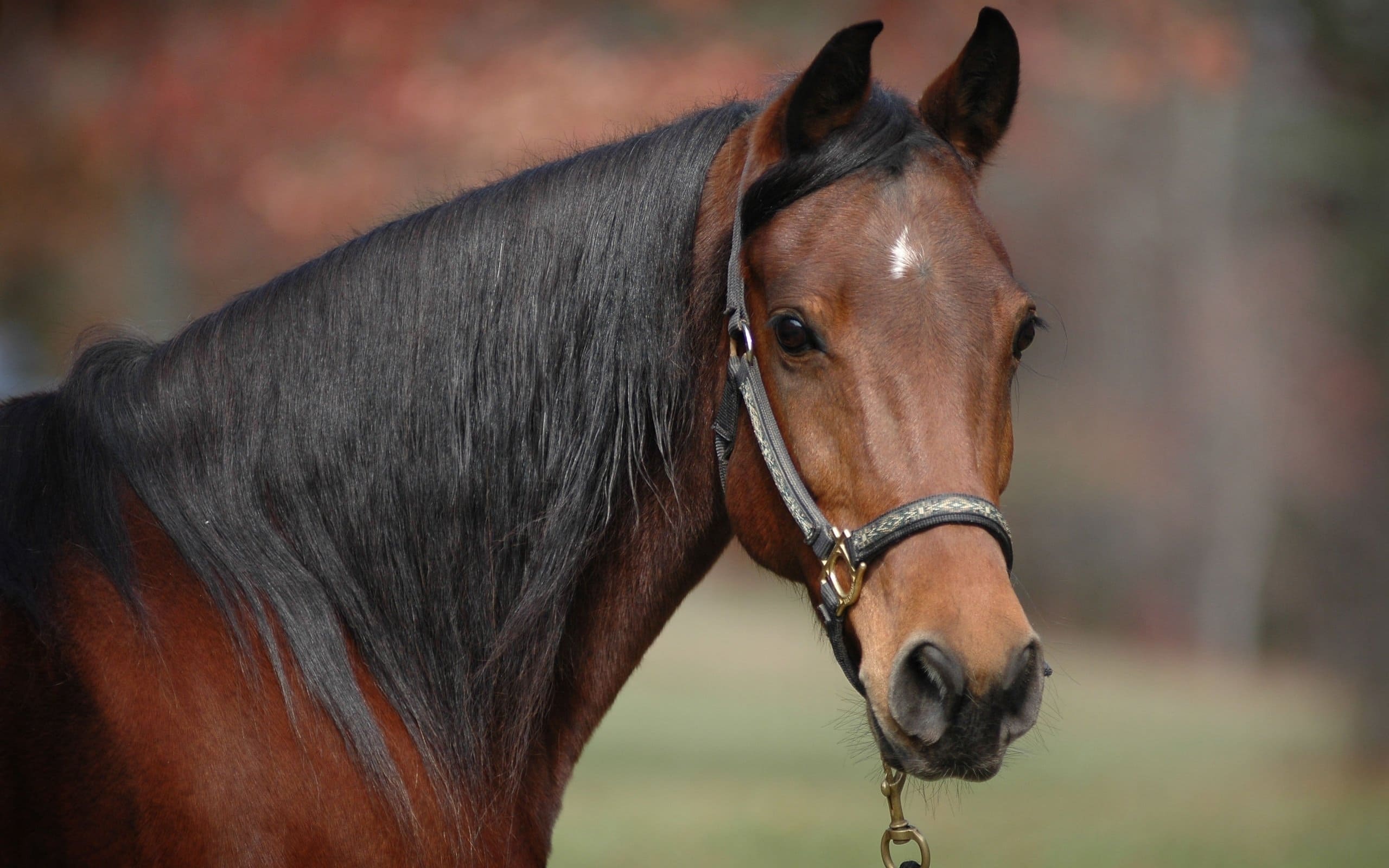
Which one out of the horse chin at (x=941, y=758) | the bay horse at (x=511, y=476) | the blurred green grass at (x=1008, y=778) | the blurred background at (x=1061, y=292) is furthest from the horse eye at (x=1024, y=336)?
the blurred background at (x=1061, y=292)

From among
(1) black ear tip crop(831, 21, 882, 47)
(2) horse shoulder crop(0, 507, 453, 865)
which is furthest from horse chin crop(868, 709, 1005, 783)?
(1) black ear tip crop(831, 21, 882, 47)

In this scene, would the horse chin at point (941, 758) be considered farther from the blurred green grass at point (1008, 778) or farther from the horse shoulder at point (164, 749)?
the blurred green grass at point (1008, 778)

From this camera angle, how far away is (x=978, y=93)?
8.86 feet

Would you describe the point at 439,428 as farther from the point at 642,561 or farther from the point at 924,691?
the point at 924,691

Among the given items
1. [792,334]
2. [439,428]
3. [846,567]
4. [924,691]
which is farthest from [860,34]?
[924,691]

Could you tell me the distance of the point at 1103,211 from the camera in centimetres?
1334

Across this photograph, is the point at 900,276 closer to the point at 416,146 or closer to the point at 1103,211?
the point at 416,146

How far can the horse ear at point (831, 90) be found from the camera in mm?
2354

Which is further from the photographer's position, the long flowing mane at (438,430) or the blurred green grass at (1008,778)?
the blurred green grass at (1008,778)

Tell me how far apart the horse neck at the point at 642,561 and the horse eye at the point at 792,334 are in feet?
0.62

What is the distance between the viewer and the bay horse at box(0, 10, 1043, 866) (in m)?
2.12

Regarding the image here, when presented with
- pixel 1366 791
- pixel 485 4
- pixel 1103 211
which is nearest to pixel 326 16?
pixel 485 4

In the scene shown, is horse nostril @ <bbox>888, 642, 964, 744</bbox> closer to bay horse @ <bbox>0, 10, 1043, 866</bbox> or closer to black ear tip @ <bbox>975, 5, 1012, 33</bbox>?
bay horse @ <bbox>0, 10, 1043, 866</bbox>

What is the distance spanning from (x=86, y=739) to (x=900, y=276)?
1.82 m
